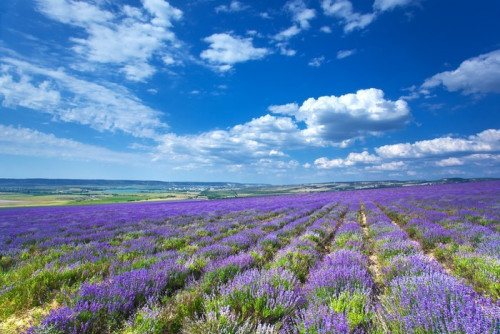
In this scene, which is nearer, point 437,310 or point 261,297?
point 437,310

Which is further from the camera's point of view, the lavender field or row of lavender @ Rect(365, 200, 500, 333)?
the lavender field

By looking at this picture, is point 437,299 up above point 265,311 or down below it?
above

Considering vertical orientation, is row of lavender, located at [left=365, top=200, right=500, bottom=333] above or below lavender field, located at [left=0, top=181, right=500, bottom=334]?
above

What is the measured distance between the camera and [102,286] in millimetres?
3361

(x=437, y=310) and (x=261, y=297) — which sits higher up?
(x=437, y=310)

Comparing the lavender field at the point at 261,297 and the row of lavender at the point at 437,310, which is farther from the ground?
the row of lavender at the point at 437,310

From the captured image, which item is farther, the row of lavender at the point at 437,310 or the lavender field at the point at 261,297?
the lavender field at the point at 261,297

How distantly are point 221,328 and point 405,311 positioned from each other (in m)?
1.87

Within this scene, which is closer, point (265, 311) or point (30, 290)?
point (265, 311)

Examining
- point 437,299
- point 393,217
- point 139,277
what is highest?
point 437,299

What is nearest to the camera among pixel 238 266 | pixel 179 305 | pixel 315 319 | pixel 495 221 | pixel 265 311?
pixel 315 319

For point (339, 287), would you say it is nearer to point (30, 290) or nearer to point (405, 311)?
point (405, 311)

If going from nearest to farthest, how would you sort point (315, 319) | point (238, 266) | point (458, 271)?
point (315, 319) → point (458, 271) → point (238, 266)

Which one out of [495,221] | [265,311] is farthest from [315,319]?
[495,221]
